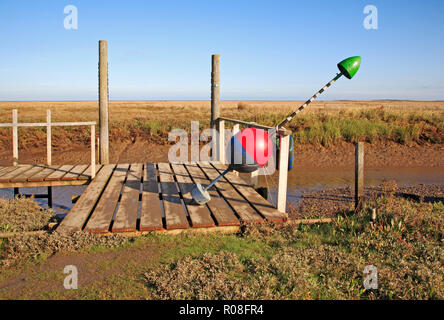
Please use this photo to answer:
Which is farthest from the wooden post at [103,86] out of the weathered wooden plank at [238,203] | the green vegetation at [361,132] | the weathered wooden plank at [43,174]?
the green vegetation at [361,132]

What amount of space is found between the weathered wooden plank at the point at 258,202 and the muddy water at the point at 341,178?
271 cm

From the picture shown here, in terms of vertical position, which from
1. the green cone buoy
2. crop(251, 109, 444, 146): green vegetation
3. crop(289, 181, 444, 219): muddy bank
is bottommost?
crop(289, 181, 444, 219): muddy bank

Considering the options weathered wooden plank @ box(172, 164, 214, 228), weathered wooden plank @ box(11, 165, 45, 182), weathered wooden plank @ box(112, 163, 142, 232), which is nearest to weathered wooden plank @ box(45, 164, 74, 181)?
weathered wooden plank @ box(11, 165, 45, 182)

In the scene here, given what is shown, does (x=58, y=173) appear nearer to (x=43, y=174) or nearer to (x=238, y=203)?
(x=43, y=174)

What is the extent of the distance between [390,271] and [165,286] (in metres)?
2.18

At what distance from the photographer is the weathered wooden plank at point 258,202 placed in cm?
527

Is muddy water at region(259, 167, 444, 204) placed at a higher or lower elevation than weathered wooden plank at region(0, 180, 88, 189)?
lower

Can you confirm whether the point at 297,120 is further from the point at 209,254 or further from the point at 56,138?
the point at 209,254


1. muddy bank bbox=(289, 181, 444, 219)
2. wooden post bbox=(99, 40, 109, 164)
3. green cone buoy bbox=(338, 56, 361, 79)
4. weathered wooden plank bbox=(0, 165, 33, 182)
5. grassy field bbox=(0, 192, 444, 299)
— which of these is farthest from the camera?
wooden post bbox=(99, 40, 109, 164)

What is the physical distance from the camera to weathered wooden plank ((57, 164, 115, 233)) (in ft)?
15.7

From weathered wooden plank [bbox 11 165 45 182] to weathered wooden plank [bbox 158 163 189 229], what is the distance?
8.20 ft

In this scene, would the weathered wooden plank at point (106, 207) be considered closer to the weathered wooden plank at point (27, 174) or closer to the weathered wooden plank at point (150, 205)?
the weathered wooden plank at point (150, 205)

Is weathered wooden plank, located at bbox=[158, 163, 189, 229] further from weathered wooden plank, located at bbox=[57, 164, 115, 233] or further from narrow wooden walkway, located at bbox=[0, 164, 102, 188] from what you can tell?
narrow wooden walkway, located at bbox=[0, 164, 102, 188]
